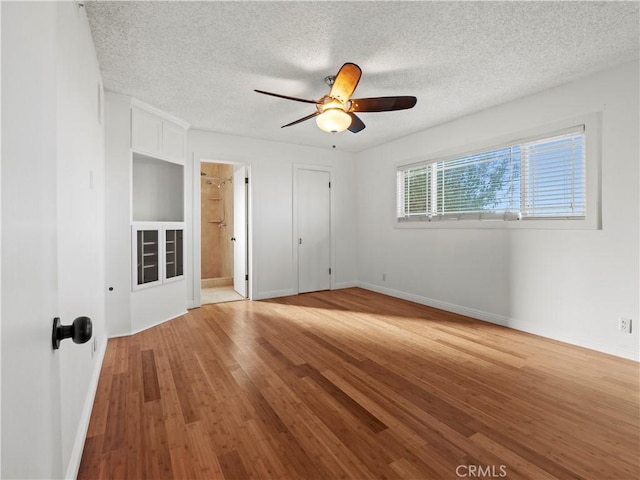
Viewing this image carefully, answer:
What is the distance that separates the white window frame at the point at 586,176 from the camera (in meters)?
3.05

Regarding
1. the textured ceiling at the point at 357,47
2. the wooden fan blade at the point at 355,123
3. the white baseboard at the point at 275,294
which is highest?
the textured ceiling at the point at 357,47

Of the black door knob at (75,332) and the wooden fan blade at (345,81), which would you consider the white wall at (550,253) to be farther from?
the black door knob at (75,332)

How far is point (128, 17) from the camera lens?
224 centimetres

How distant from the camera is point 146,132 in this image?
3789 mm

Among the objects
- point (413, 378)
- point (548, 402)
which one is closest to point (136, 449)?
point (413, 378)

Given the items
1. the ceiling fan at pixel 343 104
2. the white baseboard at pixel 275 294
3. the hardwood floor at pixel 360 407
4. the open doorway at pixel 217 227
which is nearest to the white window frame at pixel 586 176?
the hardwood floor at pixel 360 407

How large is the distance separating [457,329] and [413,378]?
4.77 feet

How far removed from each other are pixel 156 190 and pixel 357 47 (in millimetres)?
3110

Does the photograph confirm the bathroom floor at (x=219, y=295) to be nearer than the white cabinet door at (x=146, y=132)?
No

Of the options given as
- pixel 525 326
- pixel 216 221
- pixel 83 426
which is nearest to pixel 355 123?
pixel 525 326

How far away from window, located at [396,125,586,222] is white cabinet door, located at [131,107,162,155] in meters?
3.73

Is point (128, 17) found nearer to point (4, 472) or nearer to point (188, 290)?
point (4, 472)

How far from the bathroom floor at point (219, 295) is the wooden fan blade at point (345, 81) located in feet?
12.2

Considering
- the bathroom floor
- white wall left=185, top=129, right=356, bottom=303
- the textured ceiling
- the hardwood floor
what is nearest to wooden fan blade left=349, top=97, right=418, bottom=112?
the textured ceiling
